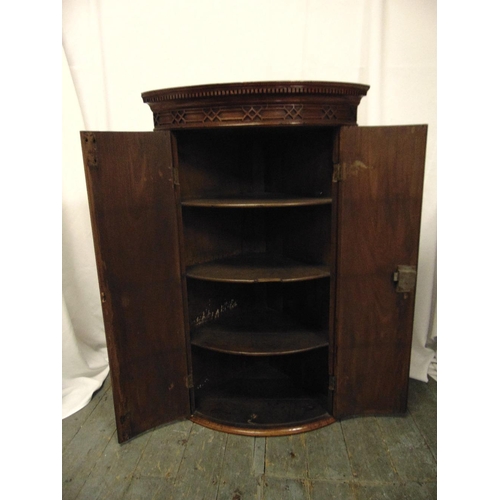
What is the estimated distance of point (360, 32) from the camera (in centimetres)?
210

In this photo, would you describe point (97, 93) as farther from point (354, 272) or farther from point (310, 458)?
point (310, 458)

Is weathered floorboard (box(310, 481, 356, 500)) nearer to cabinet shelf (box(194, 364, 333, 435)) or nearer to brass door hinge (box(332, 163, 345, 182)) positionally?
cabinet shelf (box(194, 364, 333, 435))

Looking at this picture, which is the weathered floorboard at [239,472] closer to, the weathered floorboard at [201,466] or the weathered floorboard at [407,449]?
the weathered floorboard at [201,466]

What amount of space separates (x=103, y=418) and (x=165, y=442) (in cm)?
40

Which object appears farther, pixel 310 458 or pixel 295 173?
pixel 295 173

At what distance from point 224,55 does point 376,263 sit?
1.29 m

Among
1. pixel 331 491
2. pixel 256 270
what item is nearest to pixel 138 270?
pixel 256 270

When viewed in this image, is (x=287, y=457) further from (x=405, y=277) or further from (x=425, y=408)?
(x=405, y=277)

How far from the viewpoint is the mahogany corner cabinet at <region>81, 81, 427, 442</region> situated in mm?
1650

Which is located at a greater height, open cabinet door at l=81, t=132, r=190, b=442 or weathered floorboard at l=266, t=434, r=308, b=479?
open cabinet door at l=81, t=132, r=190, b=442

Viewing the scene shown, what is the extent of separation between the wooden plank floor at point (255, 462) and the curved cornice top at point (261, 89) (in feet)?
4.85

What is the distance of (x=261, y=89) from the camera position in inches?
60.9

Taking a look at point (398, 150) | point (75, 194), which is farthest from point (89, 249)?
point (398, 150)

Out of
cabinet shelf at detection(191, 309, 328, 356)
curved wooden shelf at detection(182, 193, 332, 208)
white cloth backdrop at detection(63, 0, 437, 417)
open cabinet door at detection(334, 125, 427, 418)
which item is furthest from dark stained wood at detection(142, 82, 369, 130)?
cabinet shelf at detection(191, 309, 328, 356)
